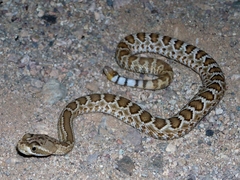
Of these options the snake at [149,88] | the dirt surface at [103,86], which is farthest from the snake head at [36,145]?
the dirt surface at [103,86]

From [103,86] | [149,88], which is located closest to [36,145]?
[103,86]

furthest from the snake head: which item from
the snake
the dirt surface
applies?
the dirt surface

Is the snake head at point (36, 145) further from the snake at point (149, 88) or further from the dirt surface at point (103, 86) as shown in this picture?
the dirt surface at point (103, 86)

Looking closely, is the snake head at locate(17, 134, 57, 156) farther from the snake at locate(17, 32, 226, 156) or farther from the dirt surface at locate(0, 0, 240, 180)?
the dirt surface at locate(0, 0, 240, 180)

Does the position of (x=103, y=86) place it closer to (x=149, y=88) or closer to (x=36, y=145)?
(x=149, y=88)

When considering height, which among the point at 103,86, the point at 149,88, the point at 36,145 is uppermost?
the point at 149,88

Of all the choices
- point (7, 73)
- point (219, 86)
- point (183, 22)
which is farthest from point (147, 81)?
point (7, 73)

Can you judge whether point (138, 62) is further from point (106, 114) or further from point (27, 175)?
point (27, 175)

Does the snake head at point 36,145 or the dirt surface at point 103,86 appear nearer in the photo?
the snake head at point 36,145
